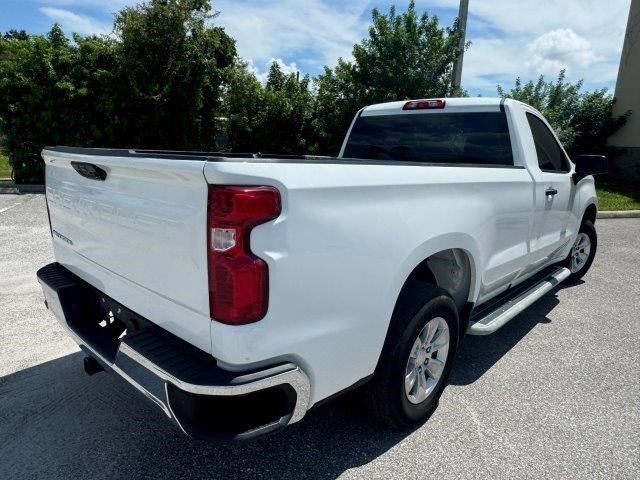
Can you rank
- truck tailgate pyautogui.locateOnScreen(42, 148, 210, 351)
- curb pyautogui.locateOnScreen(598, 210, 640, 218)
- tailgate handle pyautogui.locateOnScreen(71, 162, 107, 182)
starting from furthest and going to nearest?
curb pyautogui.locateOnScreen(598, 210, 640, 218), tailgate handle pyautogui.locateOnScreen(71, 162, 107, 182), truck tailgate pyautogui.locateOnScreen(42, 148, 210, 351)

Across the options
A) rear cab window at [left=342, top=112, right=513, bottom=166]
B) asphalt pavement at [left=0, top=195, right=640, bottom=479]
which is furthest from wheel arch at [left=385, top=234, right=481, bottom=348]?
rear cab window at [left=342, top=112, right=513, bottom=166]

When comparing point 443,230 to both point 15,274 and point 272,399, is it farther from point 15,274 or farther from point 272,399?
point 15,274

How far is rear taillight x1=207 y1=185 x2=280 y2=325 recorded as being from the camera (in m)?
1.57

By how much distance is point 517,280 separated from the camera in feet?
12.4

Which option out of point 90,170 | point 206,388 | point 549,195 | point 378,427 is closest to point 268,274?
point 206,388

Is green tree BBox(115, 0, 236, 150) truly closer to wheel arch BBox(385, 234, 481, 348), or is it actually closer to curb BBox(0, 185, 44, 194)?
curb BBox(0, 185, 44, 194)

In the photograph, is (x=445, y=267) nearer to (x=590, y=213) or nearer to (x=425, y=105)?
(x=425, y=105)

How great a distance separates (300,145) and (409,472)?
11.9m

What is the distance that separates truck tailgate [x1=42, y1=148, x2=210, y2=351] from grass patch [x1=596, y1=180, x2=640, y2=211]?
11.5 metres

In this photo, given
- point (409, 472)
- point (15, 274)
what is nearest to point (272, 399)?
point (409, 472)

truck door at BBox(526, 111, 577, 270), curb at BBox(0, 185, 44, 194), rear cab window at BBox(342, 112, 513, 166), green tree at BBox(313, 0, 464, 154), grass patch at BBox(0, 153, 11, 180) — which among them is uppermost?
green tree at BBox(313, 0, 464, 154)

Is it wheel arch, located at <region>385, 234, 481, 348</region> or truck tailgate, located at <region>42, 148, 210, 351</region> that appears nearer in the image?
truck tailgate, located at <region>42, 148, 210, 351</region>

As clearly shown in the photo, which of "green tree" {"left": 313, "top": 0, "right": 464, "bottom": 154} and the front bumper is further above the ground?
"green tree" {"left": 313, "top": 0, "right": 464, "bottom": 154}

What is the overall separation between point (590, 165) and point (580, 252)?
158 centimetres
